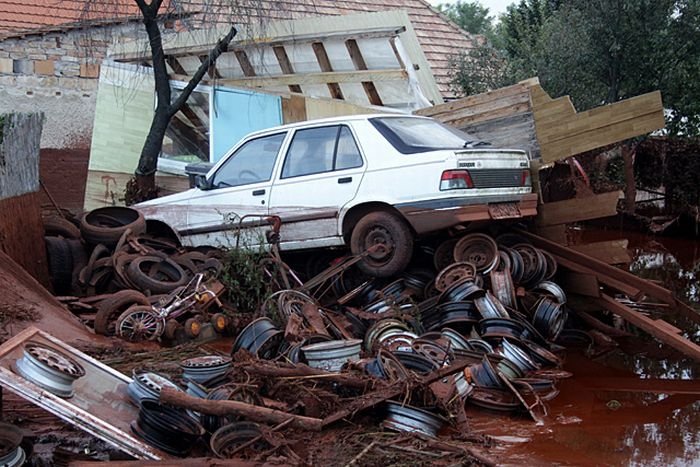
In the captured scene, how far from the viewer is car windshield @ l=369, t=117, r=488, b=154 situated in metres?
8.91

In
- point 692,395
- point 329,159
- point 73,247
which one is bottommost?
point 692,395

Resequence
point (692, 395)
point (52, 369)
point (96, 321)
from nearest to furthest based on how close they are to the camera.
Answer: point (52, 369) → point (692, 395) → point (96, 321)

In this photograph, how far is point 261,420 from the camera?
541 cm

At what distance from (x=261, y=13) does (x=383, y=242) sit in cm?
497

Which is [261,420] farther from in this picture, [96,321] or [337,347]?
[96,321]

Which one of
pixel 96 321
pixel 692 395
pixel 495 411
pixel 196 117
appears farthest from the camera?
pixel 196 117

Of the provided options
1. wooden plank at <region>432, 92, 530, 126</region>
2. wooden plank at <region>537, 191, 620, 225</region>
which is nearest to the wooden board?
wooden plank at <region>432, 92, 530, 126</region>

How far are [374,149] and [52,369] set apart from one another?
472 centimetres

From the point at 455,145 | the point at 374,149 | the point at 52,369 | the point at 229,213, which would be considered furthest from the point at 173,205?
the point at 52,369

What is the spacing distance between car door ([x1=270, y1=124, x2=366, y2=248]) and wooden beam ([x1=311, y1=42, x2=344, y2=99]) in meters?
3.37

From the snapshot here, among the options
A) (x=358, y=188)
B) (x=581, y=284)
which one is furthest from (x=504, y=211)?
(x=358, y=188)

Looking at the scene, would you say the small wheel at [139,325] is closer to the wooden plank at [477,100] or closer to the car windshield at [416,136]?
the car windshield at [416,136]

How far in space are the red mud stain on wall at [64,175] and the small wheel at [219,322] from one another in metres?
7.11

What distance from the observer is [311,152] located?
9.54m
